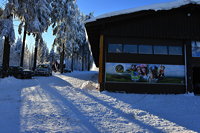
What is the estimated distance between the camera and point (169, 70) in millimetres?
12438

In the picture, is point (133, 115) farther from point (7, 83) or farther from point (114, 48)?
point (7, 83)

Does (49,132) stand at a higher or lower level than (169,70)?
lower

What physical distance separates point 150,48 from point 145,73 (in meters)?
1.84

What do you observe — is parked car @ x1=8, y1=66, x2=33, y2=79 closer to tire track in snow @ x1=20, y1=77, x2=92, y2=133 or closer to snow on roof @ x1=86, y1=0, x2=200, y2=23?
snow on roof @ x1=86, y1=0, x2=200, y2=23

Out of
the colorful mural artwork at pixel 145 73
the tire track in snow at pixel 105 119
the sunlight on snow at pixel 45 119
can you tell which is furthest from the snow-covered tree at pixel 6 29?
the tire track in snow at pixel 105 119

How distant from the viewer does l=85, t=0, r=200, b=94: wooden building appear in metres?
12.1

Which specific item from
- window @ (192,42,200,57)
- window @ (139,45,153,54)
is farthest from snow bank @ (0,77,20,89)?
window @ (192,42,200,57)

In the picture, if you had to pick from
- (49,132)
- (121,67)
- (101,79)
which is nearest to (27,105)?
(49,132)

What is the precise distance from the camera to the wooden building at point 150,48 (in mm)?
12070

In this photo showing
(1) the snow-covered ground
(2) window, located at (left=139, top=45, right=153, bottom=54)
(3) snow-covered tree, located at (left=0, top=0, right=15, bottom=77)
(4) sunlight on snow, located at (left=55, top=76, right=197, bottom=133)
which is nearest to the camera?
(1) the snow-covered ground

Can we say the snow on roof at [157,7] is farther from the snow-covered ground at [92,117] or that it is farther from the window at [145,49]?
the snow-covered ground at [92,117]

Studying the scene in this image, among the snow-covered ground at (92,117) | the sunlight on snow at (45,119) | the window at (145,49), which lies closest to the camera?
the sunlight on snow at (45,119)

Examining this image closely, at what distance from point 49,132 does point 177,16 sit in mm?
12100

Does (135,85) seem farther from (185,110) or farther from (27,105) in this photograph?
(27,105)
